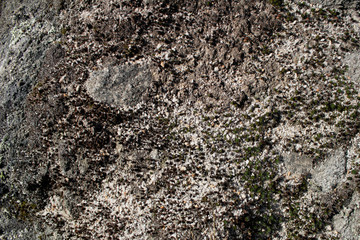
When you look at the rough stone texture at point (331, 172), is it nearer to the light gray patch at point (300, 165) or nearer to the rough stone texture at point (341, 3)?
the light gray patch at point (300, 165)

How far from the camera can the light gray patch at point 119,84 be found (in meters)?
6.18

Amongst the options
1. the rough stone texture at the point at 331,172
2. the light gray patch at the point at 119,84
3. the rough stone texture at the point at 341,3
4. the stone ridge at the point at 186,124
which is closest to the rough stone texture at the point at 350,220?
the stone ridge at the point at 186,124

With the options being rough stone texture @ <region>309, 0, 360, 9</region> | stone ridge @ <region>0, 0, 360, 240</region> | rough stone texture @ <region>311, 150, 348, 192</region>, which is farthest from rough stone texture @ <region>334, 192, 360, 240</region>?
rough stone texture @ <region>309, 0, 360, 9</region>

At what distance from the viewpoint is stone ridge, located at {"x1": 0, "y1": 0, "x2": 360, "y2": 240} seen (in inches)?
226

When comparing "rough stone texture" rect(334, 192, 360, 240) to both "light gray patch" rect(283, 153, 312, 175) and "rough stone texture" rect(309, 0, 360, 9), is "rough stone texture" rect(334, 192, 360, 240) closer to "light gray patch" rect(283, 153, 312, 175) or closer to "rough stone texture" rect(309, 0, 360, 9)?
"light gray patch" rect(283, 153, 312, 175)

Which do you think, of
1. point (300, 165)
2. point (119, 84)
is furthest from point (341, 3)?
point (119, 84)

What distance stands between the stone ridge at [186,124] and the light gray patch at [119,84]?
0.08ft

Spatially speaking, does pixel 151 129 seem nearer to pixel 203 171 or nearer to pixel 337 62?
pixel 203 171

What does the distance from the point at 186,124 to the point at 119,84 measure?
1.81 m

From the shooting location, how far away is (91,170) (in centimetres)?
621

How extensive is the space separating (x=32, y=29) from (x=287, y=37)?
6.13 metres

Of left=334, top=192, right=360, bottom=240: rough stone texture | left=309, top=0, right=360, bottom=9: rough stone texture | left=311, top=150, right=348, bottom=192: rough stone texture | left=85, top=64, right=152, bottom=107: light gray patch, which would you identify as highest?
left=309, top=0, right=360, bottom=9: rough stone texture

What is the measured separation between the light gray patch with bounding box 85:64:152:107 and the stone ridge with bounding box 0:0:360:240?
2 centimetres

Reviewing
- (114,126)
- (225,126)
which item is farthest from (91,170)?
(225,126)
